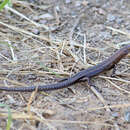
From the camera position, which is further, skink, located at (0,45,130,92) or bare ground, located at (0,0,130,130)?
skink, located at (0,45,130,92)

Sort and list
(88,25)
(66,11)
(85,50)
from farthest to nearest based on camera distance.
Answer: (66,11)
(88,25)
(85,50)

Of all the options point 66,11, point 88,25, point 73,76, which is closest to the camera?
point 73,76

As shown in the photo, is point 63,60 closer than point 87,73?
No

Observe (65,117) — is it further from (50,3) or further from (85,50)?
(50,3)

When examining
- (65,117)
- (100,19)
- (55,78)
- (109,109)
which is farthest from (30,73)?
(100,19)

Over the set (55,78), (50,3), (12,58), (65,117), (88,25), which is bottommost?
(65,117)

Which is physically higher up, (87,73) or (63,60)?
(63,60)

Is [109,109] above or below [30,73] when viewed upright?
below

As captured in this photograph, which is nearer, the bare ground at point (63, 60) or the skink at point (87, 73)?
the bare ground at point (63, 60)
